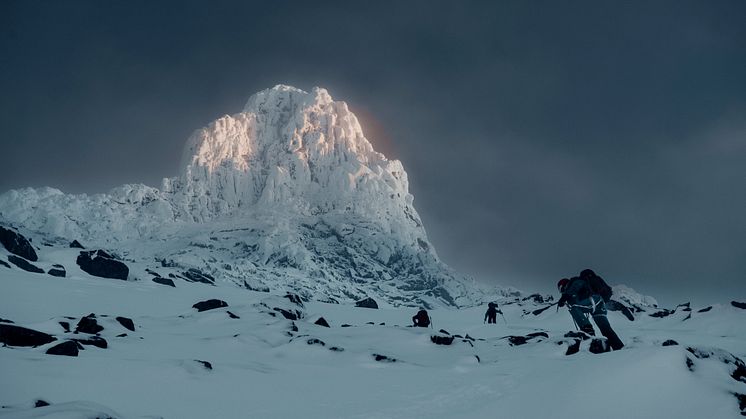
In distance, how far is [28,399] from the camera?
25.5 ft

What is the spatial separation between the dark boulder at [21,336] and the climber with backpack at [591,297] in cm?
1331

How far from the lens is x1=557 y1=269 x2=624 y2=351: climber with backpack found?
44.4 feet

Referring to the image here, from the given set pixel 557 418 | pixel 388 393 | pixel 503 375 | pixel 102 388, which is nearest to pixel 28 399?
pixel 102 388

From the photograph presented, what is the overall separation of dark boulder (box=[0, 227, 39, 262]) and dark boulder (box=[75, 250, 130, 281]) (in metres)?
5.61

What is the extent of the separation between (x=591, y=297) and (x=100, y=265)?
61608 mm

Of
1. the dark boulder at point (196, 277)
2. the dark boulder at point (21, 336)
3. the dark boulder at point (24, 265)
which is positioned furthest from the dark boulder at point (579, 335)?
the dark boulder at point (196, 277)

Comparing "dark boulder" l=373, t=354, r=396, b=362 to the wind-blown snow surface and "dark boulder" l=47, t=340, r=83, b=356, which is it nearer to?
the wind-blown snow surface

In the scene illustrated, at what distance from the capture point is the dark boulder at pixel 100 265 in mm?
60812

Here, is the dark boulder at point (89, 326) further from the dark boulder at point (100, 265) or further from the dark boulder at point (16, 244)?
the dark boulder at point (16, 244)

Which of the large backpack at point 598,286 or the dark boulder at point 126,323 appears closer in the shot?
the large backpack at point 598,286

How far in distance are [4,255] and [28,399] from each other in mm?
51422

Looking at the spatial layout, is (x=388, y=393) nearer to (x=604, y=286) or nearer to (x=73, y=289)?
(x=604, y=286)

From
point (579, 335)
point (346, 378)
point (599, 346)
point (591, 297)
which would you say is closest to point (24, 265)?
point (346, 378)

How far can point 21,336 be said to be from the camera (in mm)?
12570
